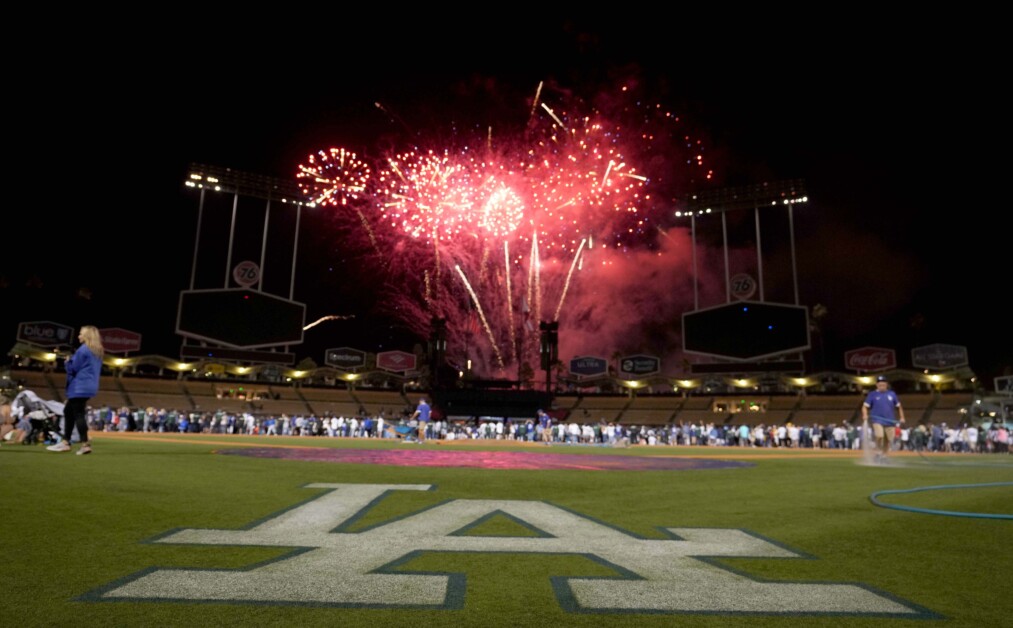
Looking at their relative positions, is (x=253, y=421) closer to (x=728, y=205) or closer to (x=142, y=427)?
(x=142, y=427)

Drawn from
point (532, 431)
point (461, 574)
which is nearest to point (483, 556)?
point (461, 574)

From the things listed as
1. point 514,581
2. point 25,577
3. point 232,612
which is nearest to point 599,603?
point 514,581

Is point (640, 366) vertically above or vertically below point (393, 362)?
below

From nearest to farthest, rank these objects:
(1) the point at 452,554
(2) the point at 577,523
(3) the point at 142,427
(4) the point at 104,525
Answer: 1. (1) the point at 452,554
2. (4) the point at 104,525
3. (2) the point at 577,523
4. (3) the point at 142,427

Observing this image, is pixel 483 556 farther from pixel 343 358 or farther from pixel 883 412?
pixel 343 358

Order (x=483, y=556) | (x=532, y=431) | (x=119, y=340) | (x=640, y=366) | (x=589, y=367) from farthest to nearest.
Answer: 1. (x=589, y=367)
2. (x=640, y=366)
3. (x=119, y=340)
4. (x=532, y=431)
5. (x=483, y=556)

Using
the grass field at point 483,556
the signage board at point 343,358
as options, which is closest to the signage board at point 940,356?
the signage board at point 343,358

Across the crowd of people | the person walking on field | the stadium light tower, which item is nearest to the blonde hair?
the person walking on field
